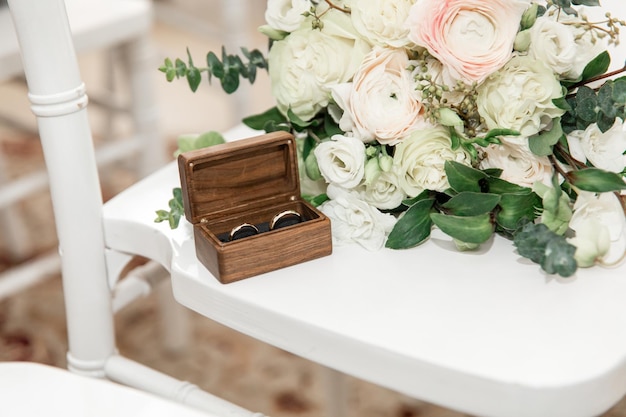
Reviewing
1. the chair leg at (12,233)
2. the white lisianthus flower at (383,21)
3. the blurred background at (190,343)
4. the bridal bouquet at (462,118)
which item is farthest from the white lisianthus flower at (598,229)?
the chair leg at (12,233)

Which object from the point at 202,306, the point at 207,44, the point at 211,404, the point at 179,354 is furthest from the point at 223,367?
the point at 207,44

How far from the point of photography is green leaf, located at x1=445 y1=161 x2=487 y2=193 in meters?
0.72

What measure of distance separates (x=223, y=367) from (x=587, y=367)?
3.79 ft

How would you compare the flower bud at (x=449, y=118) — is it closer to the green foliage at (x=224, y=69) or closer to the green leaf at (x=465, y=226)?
the green leaf at (x=465, y=226)

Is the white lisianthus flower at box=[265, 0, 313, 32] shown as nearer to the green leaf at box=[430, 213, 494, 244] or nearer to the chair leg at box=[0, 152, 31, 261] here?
the green leaf at box=[430, 213, 494, 244]

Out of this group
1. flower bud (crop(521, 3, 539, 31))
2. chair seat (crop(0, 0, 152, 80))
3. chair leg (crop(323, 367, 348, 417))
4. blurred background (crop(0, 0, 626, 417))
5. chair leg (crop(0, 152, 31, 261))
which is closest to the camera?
flower bud (crop(521, 3, 539, 31))

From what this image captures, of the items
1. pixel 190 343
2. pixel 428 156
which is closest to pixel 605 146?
pixel 428 156

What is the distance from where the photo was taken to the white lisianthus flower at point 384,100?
0.74 meters

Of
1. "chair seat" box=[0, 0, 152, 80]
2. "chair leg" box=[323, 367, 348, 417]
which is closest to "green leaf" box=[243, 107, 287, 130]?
"chair leg" box=[323, 367, 348, 417]

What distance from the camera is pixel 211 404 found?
2.76ft

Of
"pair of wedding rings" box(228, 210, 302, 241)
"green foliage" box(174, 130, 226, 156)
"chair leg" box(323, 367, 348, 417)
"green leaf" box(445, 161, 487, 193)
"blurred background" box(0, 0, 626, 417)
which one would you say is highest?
"green leaf" box(445, 161, 487, 193)

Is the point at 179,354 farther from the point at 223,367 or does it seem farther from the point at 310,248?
the point at 310,248

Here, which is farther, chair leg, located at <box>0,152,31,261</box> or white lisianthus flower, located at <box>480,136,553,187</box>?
chair leg, located at <box>0,152,31,261</box>

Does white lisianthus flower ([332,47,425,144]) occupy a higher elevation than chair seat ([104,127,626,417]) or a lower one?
higher
